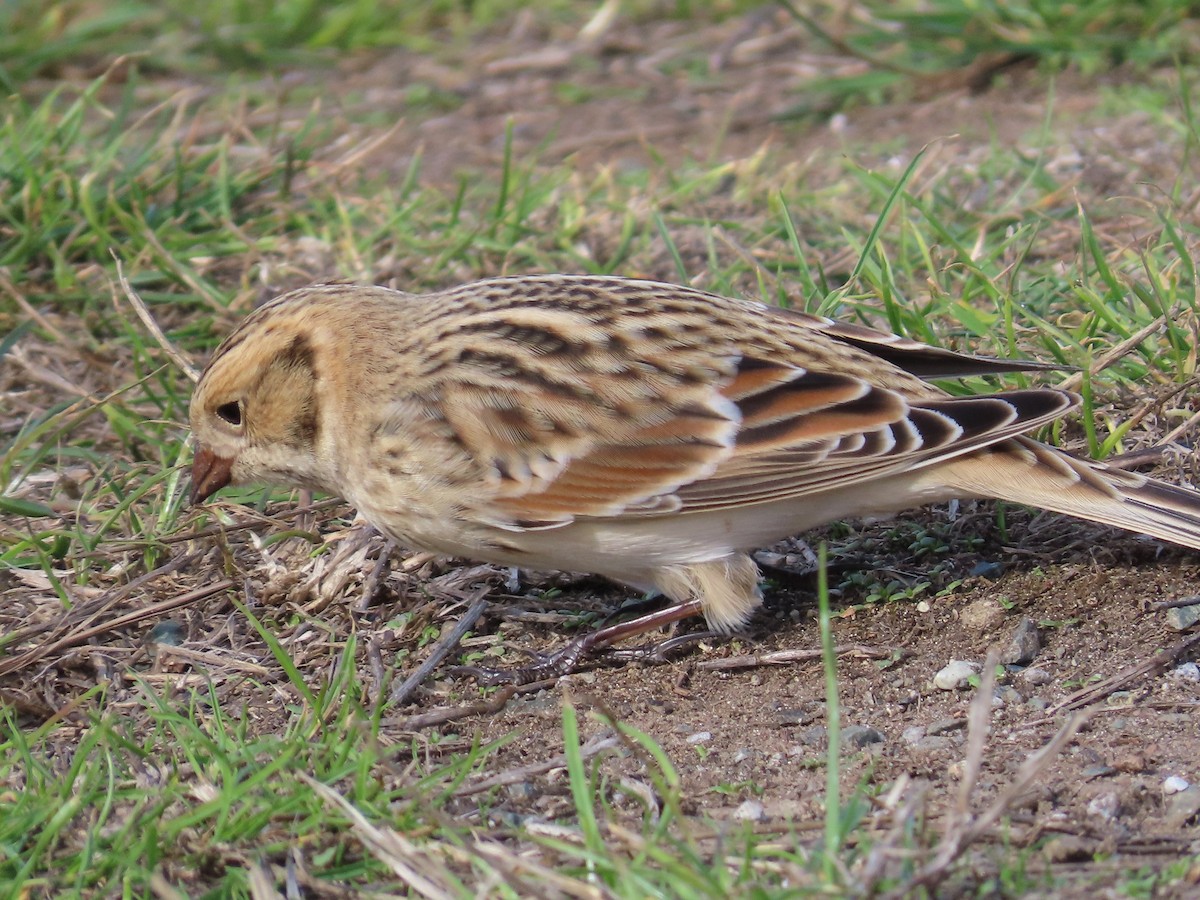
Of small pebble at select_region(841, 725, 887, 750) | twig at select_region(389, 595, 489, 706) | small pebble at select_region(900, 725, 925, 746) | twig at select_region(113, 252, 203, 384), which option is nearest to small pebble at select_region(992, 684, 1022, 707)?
small pebble at select_region(900, 725, 925, 746)

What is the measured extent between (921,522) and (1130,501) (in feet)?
3.33

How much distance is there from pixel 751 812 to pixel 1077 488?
4.70 ft

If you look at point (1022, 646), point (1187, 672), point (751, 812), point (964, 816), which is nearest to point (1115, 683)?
point (1187, 672)

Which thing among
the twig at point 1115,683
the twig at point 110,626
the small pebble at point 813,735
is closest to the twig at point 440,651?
the twig at point 110,626

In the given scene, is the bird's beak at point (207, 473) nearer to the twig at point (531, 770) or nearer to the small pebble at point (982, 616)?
the twig at point (531, 770)

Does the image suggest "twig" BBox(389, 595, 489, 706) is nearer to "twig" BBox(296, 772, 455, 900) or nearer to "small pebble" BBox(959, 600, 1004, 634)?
"twig" BBox(296, 772, 455, 900)

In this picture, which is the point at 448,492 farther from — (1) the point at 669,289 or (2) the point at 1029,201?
(2) the point at 1029,201

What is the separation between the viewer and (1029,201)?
7117mm

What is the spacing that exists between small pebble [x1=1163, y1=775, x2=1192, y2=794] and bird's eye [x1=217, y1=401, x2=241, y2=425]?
3023 millimetres

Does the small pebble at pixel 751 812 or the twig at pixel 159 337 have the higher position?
the twig at pixel 159 337

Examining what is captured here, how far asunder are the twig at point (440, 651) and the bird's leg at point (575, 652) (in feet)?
0.23

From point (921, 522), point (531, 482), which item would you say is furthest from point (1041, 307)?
point (531, 482)

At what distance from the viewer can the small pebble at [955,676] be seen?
4531 millimetres

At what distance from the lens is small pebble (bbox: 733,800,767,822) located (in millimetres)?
3805
